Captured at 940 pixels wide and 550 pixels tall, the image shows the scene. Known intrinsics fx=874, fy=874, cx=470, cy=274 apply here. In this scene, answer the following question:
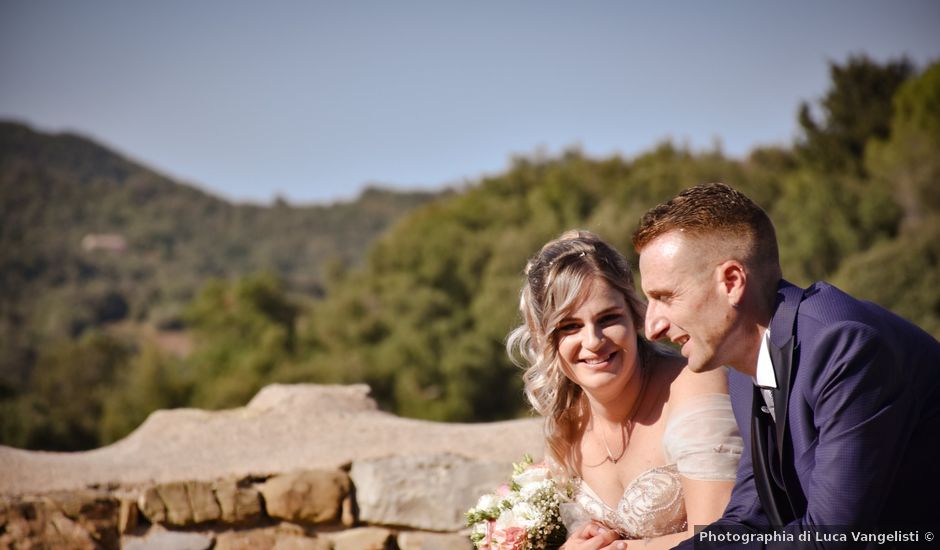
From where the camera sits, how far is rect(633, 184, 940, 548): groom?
2.37 m

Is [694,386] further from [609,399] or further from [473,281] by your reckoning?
[473,281]

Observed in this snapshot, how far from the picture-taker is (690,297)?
2721 mm

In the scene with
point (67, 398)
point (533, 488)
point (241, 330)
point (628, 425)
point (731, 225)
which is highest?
point (731, 225)

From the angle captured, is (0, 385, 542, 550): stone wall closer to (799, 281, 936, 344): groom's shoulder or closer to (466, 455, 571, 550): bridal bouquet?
(466, 455, 571, 550): bridal bouquet

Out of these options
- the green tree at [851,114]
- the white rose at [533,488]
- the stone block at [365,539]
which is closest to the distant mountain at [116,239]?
the green tree at [851,114]

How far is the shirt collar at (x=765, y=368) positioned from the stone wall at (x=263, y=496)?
2.72 m

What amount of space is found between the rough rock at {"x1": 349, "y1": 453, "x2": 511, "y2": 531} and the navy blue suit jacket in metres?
2.72

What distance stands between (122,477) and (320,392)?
65.0 inches

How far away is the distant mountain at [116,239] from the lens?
52594 mm

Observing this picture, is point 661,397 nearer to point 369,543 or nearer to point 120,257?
point 369,543

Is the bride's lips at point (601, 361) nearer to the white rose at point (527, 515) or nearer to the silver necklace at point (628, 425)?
the silver necklace at point (628, 425)

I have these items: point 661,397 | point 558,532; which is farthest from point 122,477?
point 661,397

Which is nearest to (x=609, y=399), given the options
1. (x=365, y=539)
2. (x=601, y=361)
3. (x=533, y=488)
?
(x=601, y=361)

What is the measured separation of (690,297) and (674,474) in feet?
3.56
